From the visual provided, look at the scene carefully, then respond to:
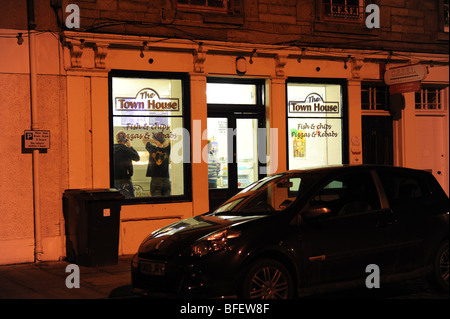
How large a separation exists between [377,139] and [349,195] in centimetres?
727

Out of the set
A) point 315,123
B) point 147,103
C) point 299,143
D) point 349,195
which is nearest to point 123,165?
point 147,103

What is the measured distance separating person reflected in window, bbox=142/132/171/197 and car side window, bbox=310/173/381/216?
5.07 m

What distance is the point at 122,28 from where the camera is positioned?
36.9 feet

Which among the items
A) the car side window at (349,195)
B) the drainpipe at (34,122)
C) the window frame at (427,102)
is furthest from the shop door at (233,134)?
the car side window at (349,195)

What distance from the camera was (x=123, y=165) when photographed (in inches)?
450

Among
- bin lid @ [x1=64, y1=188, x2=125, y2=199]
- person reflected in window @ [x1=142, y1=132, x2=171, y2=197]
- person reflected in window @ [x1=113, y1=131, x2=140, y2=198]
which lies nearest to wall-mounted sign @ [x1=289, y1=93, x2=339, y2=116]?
person reflected in window @ [x1=142, y1=132, x2=171, y2=197]

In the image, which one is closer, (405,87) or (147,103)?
(147,103)

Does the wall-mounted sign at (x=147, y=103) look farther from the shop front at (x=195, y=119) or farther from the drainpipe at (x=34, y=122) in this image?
the drainpipe at (x=34, y=122)

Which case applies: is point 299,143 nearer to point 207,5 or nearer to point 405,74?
point 405,74

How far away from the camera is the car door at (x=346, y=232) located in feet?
21.8

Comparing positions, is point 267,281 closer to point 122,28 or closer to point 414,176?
point 414,176

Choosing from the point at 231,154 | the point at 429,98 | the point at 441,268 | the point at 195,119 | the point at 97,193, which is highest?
the point at 429,98

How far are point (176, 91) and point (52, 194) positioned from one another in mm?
3229

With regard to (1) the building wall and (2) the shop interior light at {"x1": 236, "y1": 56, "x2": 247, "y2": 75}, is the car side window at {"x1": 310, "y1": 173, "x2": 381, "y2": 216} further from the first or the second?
(2) the shop interior light at {"x1": 236, "y1": 56, "x2": 247, "y2": 75}
